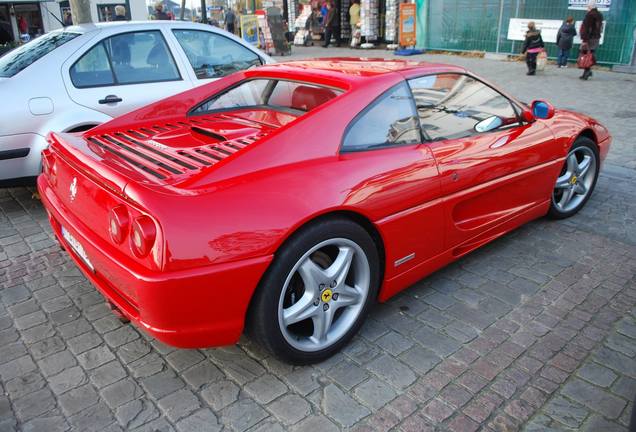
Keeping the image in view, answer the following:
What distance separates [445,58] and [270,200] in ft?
50.6

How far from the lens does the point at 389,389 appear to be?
259cm

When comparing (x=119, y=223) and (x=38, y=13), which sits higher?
(x=38, y=13)

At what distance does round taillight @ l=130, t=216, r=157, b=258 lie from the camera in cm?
224

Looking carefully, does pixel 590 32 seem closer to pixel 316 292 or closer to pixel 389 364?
pixel 389 364

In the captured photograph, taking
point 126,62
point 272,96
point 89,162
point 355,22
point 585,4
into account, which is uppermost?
point 585,4

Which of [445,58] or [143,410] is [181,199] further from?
[445,58]

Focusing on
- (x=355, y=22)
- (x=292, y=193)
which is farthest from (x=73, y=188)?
(x=355, y=22)

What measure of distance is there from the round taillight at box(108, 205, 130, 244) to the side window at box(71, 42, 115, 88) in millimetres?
2939

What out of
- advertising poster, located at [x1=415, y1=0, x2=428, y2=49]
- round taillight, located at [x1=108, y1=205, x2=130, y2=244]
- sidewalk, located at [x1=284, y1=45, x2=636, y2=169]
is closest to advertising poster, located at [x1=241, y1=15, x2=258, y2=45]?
advertising poster, located at [x1=415, y1=0, x2=428, y2=49]

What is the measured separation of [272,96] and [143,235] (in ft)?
5.24

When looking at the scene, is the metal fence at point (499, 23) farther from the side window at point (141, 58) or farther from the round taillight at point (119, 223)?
the round taillight at point (119, 223)

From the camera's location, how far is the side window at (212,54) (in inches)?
217

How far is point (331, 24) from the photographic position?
70.1 feet

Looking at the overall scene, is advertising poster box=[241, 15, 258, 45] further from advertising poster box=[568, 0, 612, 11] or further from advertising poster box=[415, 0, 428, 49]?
advertising poster box=[568, 0, 612, 11]
